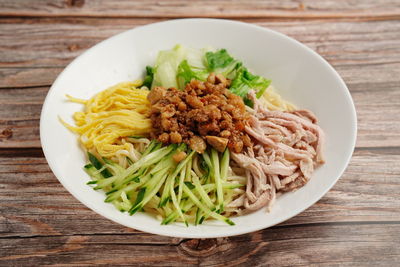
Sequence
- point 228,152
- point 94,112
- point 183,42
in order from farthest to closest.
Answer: point 183,42
point 94,112
point 228,152

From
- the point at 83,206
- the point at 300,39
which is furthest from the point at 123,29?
the point at 83,206

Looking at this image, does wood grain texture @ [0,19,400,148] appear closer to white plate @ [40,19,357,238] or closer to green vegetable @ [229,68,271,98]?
white plate @ [40,19,357,238]

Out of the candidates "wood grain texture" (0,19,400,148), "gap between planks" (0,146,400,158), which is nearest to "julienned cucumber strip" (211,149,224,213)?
"gap between planks" (0,146,400,158)

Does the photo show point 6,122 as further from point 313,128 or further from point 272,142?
point 313,128

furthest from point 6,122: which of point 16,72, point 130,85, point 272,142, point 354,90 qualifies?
point 354,90

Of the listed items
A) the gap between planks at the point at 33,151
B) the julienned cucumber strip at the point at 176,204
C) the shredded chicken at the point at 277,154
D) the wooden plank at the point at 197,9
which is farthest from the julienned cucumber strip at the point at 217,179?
the wooden plank at the point at 197,9

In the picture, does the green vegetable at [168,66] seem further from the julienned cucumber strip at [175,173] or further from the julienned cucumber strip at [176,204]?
the julienned cucumber strip at [176,204]

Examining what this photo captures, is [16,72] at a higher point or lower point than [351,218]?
lower
